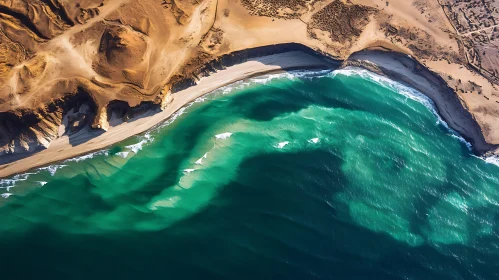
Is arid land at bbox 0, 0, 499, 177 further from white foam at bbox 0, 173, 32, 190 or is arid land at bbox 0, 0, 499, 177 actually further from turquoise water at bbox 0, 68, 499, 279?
turquoise water at bbox 0, 68, 499, 279

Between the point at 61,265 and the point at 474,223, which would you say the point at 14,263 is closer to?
the point at 61,265

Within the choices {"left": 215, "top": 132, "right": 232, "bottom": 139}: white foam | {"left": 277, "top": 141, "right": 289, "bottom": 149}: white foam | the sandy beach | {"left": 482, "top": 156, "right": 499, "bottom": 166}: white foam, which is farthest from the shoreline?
{"left": 277, "top": 141, "right": 289, "bottom": 149}: white foam

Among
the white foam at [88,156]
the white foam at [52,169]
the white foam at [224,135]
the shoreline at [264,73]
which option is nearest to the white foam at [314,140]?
the shoreline at [264,73]

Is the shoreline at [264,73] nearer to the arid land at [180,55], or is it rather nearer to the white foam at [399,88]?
the arid land at [180,55]


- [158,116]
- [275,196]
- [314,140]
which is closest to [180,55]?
[158,116]

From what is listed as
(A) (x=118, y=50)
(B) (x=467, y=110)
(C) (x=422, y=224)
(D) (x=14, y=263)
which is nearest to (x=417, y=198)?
(C) (x=422, y=224)
